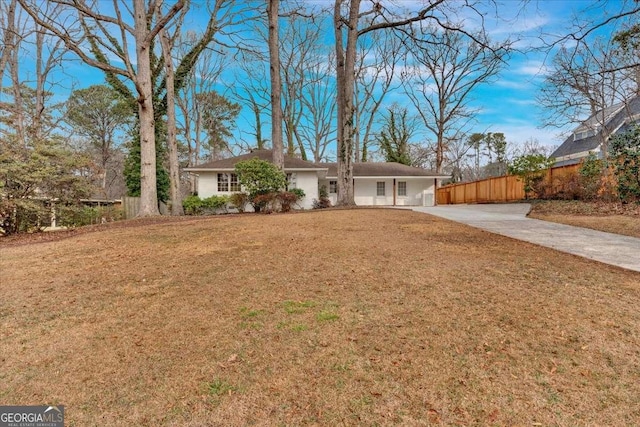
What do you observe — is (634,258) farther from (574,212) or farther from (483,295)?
(574,212)

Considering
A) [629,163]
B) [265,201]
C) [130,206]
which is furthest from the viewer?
[130,206]

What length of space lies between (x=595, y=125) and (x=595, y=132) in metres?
2.08

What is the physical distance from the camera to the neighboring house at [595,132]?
2078 centimetres

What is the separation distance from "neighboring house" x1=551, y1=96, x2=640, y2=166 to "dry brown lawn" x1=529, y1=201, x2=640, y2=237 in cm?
940

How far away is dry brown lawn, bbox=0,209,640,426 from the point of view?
2.00 m

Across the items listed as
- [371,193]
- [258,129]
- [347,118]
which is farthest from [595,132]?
[258,129]

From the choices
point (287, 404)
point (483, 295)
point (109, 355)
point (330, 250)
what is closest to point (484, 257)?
point (483, 295)

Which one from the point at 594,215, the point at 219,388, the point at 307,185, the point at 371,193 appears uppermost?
the point at 307,185

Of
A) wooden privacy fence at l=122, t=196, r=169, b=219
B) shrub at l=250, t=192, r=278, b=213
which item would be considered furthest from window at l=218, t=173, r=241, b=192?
shrub at l=250, t=192, r=278, b=213

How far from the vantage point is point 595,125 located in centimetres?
2445

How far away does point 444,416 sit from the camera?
6.24 feet

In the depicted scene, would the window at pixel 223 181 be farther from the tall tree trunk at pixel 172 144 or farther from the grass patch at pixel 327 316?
the grass patch at pixel 327 316

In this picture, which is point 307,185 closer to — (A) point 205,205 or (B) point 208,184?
(B) point 208,184

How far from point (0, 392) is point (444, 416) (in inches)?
113
